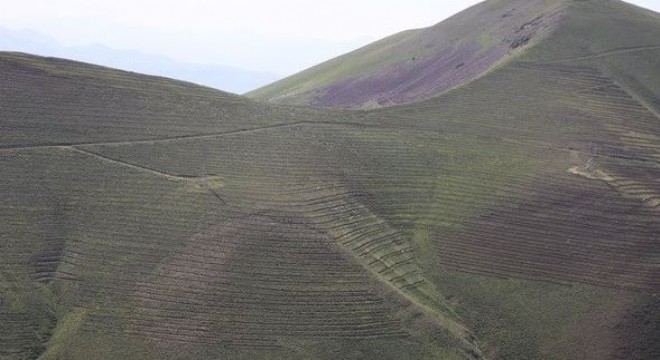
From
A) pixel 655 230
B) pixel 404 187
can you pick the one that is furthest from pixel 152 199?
pixel 655 230

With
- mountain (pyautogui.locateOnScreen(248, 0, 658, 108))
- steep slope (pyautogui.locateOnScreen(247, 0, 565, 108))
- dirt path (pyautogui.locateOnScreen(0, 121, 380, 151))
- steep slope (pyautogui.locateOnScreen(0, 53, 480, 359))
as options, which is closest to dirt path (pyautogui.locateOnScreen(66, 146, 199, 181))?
steep slope (pyautogui.locateOnScreen(0, 53, 480, 359))

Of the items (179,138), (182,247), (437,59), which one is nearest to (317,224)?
(182,247)

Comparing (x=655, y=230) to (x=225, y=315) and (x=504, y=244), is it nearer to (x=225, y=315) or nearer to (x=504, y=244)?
(x=504, y=244)

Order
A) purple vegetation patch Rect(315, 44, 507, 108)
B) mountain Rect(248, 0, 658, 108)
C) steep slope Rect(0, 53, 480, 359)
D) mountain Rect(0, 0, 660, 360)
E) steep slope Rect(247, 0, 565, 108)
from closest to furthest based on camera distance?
1. steep slope Rect(0, 53, 480, 359)
2. mountain Rect(0, 0, 660, 360)
3. mountain Rect(248, 0, 658, 108)
4. purple vegetation patch Rect(315, 44, 507, 108)
5. steep slope Rect(247, 0, 565, 108)

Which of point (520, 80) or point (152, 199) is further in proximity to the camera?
point (520, 80)

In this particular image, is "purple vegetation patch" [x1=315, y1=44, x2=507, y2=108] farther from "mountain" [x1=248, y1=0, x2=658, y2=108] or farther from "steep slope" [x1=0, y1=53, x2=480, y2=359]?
"steep slope" [x1=0, y1=53, x2=480, y2=359]
